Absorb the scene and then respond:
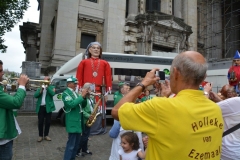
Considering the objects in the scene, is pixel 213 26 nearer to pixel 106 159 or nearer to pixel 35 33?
pixel 35 33

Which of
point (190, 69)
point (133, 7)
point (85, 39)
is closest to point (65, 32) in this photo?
point (85, 39)

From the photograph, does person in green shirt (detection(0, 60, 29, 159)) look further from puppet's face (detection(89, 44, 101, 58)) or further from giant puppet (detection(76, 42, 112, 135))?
puppet's face (detection(89, 44, 101, 58))

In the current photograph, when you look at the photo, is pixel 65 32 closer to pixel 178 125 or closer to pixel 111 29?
pixel 111 29

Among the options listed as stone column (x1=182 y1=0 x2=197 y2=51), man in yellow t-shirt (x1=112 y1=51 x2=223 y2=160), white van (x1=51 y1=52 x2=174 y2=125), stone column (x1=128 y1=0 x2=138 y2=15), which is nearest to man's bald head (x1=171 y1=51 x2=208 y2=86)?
man in yellow t-shirt (x1=112 y1=51 x2=223 y2=160)

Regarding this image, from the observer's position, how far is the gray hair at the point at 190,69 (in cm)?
157

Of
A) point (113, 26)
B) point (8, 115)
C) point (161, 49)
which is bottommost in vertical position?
point (8, 115)

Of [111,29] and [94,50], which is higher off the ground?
[111,29]

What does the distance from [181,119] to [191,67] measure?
0.42 metres

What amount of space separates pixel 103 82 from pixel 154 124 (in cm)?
336

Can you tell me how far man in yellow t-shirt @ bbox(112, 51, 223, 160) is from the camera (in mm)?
1430

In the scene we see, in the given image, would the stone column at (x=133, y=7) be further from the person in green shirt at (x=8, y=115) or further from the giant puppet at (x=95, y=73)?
the person in green shirt at (x=8, y=115)

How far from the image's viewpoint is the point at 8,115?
3260 millimetres

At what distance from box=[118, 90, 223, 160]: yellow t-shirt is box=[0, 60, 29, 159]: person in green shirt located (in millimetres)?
2155

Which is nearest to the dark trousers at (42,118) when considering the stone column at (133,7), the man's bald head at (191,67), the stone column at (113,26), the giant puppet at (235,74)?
the giant puppet at (235,74)
